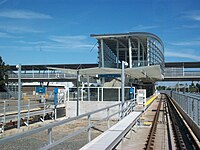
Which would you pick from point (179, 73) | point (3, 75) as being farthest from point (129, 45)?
point (3, 75)

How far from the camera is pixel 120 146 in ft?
31.2

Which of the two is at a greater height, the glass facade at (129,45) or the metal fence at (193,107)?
the glass facade at (129,45)

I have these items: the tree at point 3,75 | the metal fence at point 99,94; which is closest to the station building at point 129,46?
the metal fence at point 99,94

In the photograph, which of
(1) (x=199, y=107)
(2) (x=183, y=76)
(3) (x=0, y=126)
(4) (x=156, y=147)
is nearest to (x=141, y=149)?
(4) (x=156, y=147)

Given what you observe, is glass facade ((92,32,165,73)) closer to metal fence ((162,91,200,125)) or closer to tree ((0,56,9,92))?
tree ((0,56,9,92))

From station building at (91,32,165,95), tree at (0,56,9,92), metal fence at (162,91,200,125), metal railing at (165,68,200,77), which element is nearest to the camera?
metal fence at (162,91,200,125)

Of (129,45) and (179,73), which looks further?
(179,73)

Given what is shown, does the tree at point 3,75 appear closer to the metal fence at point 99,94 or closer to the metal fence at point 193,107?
the metal fence at point 99,94

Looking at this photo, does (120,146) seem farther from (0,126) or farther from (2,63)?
(2,63)

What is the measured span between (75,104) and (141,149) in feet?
53.2

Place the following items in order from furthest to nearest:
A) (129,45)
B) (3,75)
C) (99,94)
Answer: (3,75), (129,45), (99,94)

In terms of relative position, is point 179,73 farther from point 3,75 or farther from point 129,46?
point 3,75

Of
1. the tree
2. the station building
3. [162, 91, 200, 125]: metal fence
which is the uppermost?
the station building

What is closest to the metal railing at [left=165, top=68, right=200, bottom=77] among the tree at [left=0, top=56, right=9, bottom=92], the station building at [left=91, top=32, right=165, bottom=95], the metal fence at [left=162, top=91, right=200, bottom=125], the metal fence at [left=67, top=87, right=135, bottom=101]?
the station building at [left=91, top=32, right=165, bottom=95]
